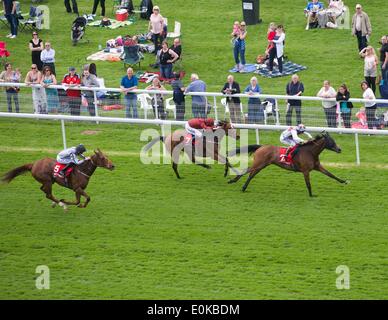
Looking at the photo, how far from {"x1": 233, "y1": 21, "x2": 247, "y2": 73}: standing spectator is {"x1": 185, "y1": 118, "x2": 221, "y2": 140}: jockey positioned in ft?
23.1

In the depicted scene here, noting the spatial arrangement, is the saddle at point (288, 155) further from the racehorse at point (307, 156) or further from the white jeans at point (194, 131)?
the white jeans at point (194, 131)

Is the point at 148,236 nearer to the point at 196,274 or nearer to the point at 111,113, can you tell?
the point at 196,274

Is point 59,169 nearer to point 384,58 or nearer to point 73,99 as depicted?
point 73,99

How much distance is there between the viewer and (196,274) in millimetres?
20672

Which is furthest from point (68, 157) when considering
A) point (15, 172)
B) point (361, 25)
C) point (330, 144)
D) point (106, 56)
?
point (361, 25)

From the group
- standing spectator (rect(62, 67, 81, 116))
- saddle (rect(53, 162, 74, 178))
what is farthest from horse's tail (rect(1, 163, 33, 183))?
standing spectator (rect(62, 67, 81, 116))

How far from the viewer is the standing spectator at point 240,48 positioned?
3142cm

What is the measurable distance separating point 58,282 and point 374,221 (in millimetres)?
6079

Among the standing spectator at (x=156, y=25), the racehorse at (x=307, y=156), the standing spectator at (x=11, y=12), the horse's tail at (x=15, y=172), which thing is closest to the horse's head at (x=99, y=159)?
the horse's tail at (x=15, y=172)

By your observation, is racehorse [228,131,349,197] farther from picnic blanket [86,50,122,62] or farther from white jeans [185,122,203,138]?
picnic blanket [86,50,122,62]

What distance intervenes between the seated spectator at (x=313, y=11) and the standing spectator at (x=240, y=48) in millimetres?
2925

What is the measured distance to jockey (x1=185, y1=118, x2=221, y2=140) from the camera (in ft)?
80.9
